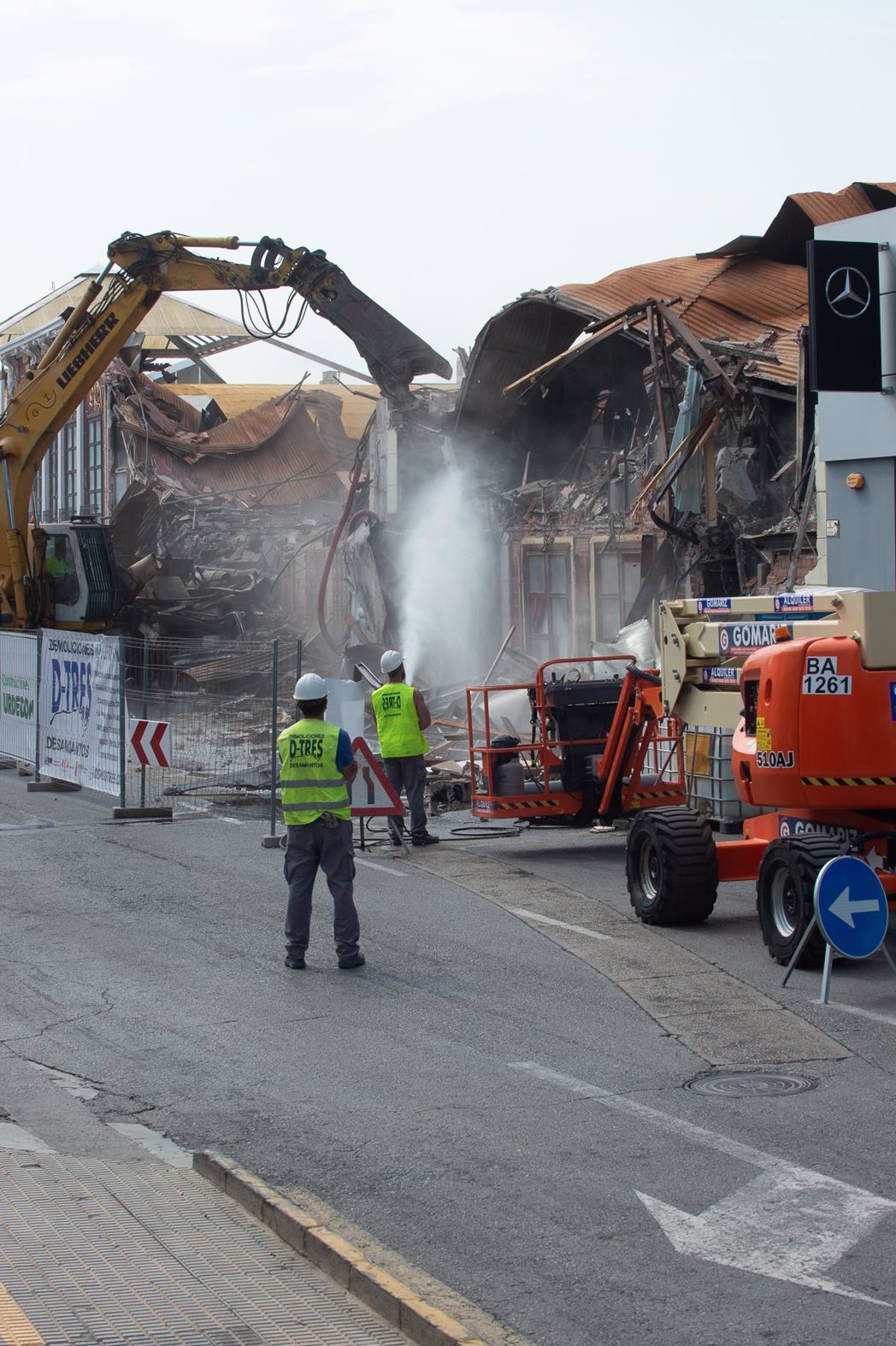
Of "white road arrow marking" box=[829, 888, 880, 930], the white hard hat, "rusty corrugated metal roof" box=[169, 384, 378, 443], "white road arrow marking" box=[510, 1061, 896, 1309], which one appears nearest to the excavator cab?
the white hard hat

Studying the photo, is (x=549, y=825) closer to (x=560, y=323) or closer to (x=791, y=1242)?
(x=791, y=1242)

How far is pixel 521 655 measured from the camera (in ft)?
82.2

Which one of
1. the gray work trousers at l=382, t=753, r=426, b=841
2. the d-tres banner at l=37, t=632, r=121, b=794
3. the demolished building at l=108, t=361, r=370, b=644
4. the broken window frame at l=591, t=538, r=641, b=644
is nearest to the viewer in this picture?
the gray work trousers at l=382, t=753, r=426, b=841

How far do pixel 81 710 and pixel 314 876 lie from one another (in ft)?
28.6

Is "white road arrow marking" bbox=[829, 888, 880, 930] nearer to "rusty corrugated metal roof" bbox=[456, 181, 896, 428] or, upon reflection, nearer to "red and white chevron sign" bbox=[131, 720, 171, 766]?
"red and white chevron sign" bbox=[131, 720, 171, 766]

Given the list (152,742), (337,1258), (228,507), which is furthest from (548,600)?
(337,1258)

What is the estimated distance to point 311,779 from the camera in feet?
32.8

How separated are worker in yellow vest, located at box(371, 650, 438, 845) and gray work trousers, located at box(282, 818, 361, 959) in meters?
4.71

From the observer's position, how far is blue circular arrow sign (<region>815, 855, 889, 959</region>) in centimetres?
876

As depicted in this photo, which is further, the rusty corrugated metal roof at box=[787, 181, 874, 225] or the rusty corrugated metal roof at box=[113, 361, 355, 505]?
the rusty corrugated metal roof at box=[113, 361, 355, 505]

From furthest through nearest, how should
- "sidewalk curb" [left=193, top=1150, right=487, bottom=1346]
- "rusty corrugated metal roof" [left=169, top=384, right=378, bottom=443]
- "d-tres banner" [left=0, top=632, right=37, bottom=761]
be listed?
"rusty corrugated metal roof" [left=169, top=384, right=378, bottom=443]
"d-tres banner" [left=0, top=632, right=37, bottom=761]
"sidewalk curb" [left=193, top=1150, right=487, bottom=1346]

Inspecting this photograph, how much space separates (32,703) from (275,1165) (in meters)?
14.0

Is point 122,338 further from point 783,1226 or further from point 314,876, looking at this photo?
point 783,1226

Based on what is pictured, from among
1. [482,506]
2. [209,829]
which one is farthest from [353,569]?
[209,829]
